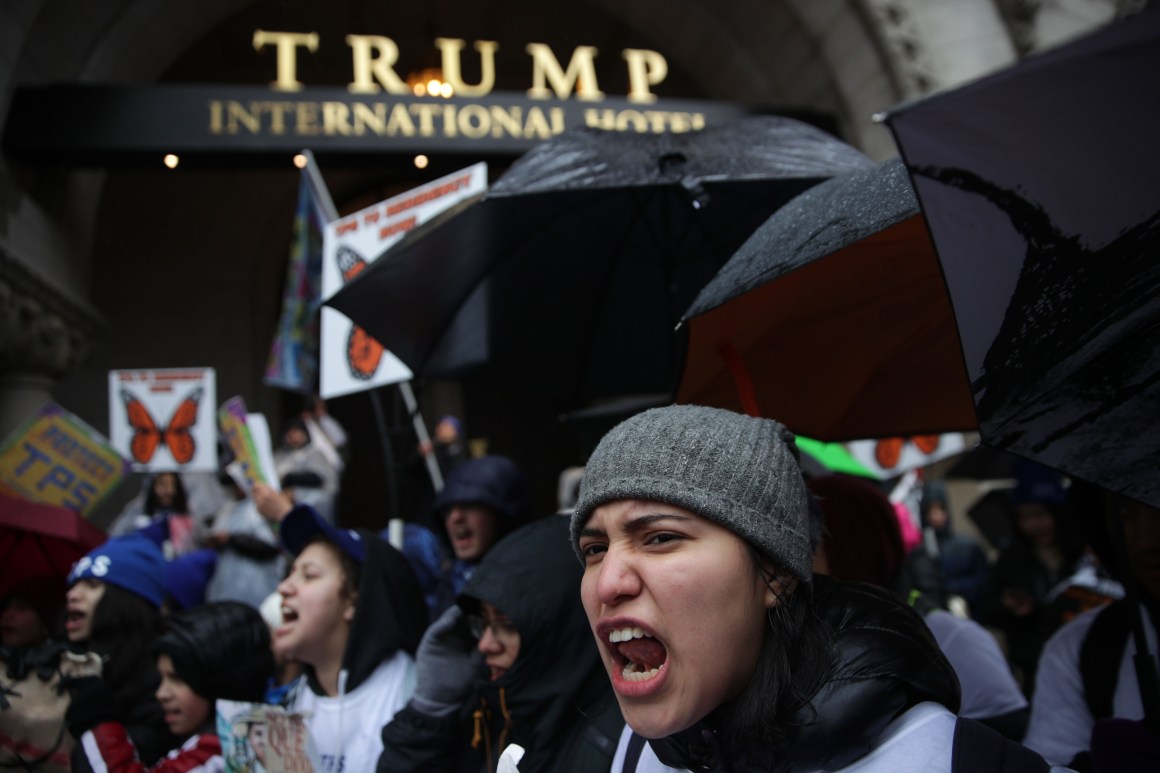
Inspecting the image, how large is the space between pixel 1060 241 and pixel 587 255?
2284 mm

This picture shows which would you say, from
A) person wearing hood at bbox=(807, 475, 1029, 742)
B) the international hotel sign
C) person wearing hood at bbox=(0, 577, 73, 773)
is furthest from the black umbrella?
the international hotel sign

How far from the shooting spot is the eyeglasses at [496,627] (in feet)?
7.64

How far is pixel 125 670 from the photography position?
316cm

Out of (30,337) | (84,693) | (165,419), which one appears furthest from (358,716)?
(30,337)

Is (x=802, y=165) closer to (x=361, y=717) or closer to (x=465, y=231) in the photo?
(x=465, y=231)

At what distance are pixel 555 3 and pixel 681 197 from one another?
1037 centimetres

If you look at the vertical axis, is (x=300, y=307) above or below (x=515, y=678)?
above

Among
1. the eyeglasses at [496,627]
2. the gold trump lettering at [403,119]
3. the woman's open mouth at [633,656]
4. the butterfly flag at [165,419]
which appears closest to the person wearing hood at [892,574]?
the eyeglasses at [496,627]

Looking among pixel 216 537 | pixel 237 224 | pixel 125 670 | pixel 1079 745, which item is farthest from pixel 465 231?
pixel 237 224

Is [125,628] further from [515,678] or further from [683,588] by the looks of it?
[683,588]

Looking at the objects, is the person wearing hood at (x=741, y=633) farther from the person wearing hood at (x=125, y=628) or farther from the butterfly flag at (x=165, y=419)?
the butterfly flag at (x=165, y=419)

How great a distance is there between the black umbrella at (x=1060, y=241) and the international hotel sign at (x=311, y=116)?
6.94m

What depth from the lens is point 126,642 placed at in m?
3.30

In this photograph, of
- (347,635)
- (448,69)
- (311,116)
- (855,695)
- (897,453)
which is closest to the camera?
(855,695)
